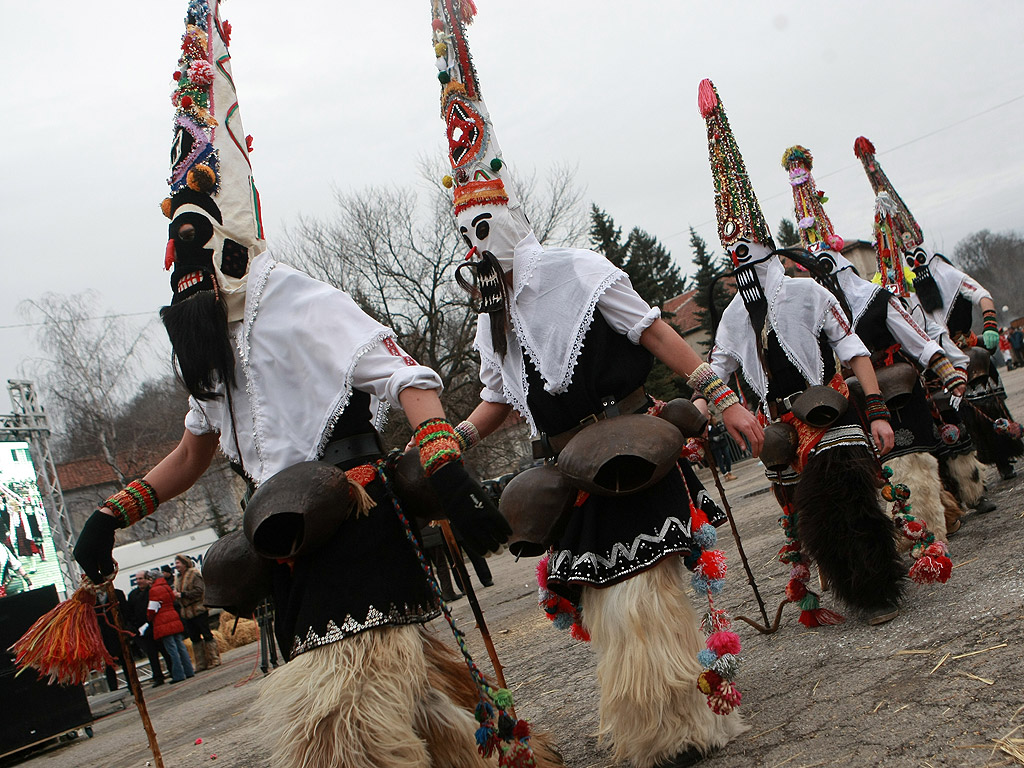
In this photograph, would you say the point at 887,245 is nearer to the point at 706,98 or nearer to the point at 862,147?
the point at 862,147

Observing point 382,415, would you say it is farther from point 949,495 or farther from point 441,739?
point 949,495

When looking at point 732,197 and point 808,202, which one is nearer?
point 732,197

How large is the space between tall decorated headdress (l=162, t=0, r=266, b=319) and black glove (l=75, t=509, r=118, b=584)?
783 mm

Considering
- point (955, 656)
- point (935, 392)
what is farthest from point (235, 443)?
point (935, 392)

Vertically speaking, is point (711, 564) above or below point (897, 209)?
below

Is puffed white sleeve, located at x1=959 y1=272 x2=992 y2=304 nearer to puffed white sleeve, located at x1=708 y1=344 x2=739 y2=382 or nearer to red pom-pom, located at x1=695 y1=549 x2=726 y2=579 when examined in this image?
puffed white sleeve, located at x1=708 y1=344 x2=739 y2=382

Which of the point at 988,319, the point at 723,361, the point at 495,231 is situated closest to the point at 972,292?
the point at 988,319

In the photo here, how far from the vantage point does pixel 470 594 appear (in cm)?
276

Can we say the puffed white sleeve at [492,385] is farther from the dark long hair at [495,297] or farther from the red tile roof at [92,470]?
the red tile roof at [92,470]

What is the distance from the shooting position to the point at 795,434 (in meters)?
4.55

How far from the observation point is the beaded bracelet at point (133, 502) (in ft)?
9.95

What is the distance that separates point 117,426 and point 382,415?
→ 34.6 m

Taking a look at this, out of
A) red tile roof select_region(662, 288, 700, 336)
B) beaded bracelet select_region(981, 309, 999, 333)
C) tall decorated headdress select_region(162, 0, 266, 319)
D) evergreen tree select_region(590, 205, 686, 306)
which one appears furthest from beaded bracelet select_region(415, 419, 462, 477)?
red tile roof select_region(662, 288, 700, 336)

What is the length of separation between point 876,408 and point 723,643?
85.2 inches
